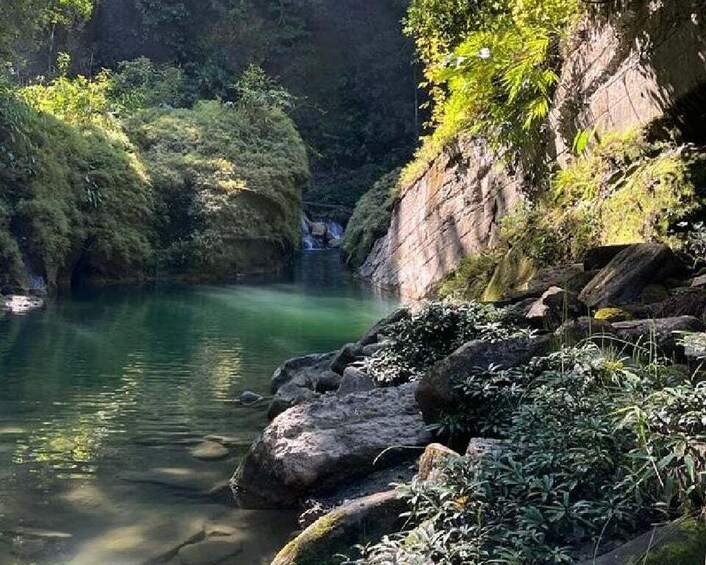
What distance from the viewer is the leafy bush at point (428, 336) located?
6.08 metres

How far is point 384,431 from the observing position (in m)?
4.69

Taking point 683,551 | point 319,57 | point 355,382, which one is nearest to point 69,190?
point 355,382

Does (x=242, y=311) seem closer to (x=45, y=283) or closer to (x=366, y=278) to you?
(x=45, y=283)

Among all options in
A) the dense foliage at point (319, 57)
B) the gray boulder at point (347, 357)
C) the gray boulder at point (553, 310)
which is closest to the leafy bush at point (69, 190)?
the gray boulder at point (347, 357)

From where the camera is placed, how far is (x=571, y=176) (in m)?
9.37

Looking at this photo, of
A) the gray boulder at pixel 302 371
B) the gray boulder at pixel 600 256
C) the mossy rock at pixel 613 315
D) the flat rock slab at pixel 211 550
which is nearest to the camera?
the flat rock slab at pixel 211 550

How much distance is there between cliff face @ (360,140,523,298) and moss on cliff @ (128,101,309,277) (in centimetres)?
449

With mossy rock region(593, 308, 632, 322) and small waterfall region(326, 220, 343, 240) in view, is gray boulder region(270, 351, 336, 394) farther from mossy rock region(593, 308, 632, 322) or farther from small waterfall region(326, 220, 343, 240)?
small waterfall region(326, 220, 343, 240)

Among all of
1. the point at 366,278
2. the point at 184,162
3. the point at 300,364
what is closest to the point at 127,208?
the point at 184,162

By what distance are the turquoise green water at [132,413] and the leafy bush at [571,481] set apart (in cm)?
142

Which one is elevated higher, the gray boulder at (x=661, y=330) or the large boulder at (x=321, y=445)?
the gray boulder at (x=661, y=330)

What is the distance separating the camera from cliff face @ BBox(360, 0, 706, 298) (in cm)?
774

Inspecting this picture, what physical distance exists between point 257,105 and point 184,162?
4388mm

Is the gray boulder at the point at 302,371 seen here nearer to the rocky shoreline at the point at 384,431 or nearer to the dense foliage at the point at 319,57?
the rocky shoreline at the point at 384,431
